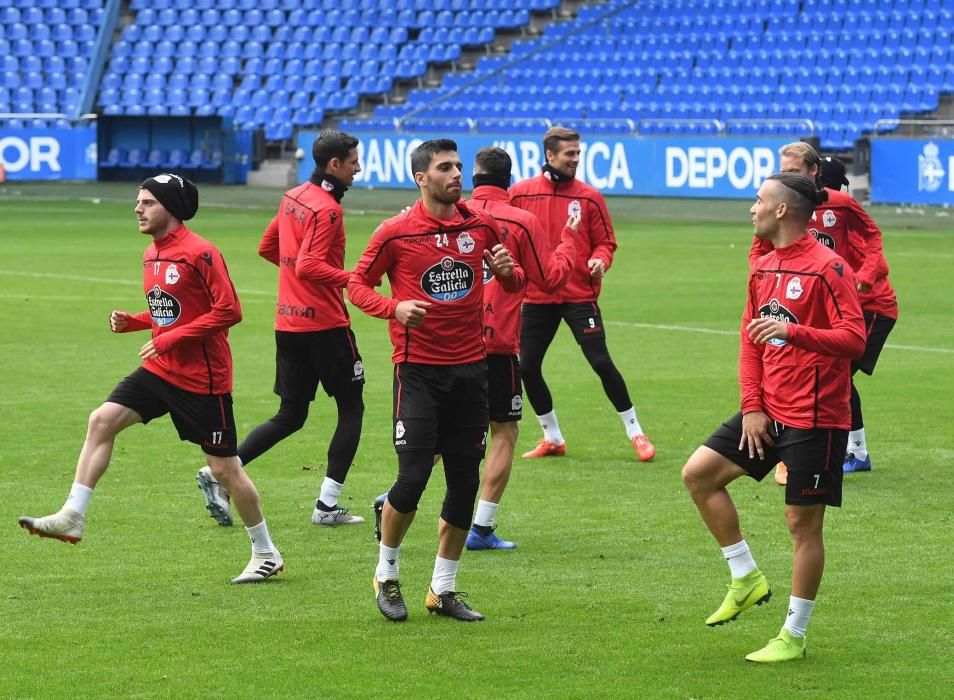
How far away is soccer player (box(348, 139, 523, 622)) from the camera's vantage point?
7.39 metres

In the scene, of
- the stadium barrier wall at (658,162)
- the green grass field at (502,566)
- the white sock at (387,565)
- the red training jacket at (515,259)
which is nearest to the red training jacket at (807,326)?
the green grass field at (502,566)

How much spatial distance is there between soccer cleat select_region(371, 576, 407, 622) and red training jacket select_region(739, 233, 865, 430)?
1758 mm

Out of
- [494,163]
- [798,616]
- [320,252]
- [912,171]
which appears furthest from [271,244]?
[912,171]

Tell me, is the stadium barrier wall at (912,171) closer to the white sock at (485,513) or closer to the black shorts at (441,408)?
the white sock at (485,513)

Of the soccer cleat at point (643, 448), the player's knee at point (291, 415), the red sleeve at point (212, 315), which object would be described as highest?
the red sleeve at point (212, 315)

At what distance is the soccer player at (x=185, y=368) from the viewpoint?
315 inches

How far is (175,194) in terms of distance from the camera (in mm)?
8109

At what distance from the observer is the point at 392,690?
20.8 ft

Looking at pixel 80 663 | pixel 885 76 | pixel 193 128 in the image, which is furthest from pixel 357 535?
pixel 193 128

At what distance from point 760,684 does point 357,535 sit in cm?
325

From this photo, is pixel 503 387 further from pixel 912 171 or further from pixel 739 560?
pixel 912 171

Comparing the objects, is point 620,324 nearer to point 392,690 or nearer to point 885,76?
point 392,690

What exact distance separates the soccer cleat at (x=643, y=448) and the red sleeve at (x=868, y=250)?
71.0 inches

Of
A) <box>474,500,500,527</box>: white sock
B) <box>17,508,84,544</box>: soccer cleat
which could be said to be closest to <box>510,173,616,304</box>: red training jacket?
<box>474,500,500,527</box>: white sock
